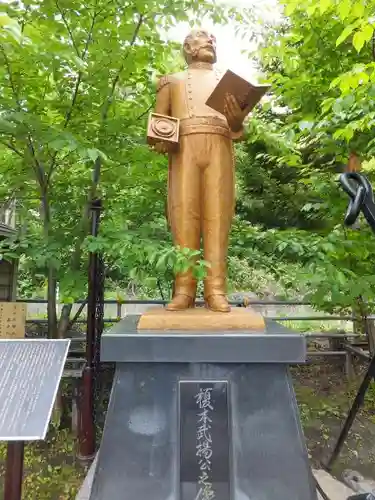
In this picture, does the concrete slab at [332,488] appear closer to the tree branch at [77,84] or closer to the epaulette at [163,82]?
the epaulette at [163,82]

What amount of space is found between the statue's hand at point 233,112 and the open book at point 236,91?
0.02 m

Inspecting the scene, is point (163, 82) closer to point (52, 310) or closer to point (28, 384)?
point (28, 384)

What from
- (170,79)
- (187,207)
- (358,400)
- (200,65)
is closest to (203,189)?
(187,207)

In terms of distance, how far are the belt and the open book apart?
12 cm

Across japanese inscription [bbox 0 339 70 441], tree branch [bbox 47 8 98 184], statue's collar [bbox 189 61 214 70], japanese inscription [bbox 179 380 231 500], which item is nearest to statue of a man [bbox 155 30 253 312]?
statue's collar [bbox 189 61 214 70]

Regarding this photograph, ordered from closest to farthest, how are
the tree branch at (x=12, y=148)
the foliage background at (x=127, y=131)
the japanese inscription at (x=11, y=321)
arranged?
the foliage background at (x=127, y=131)
the tree branch at (x=12, y=148)
the japanese inscription at (x=11, y=321)

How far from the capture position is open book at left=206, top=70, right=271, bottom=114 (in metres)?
2.35

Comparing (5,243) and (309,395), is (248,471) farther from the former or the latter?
(309,395)

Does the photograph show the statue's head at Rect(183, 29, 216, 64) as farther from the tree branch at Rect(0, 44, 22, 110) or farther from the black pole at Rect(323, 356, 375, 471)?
the black pole at Rect(323, 356, 375, 471)

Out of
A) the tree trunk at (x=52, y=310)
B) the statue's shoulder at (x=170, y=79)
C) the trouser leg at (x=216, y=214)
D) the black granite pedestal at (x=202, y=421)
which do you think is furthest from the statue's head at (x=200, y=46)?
the tree trunk at (x=52, y=310)

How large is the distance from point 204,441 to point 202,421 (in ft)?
0.31

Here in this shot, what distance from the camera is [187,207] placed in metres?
2.63

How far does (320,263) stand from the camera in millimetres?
3266

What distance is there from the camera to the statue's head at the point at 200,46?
2.87m
